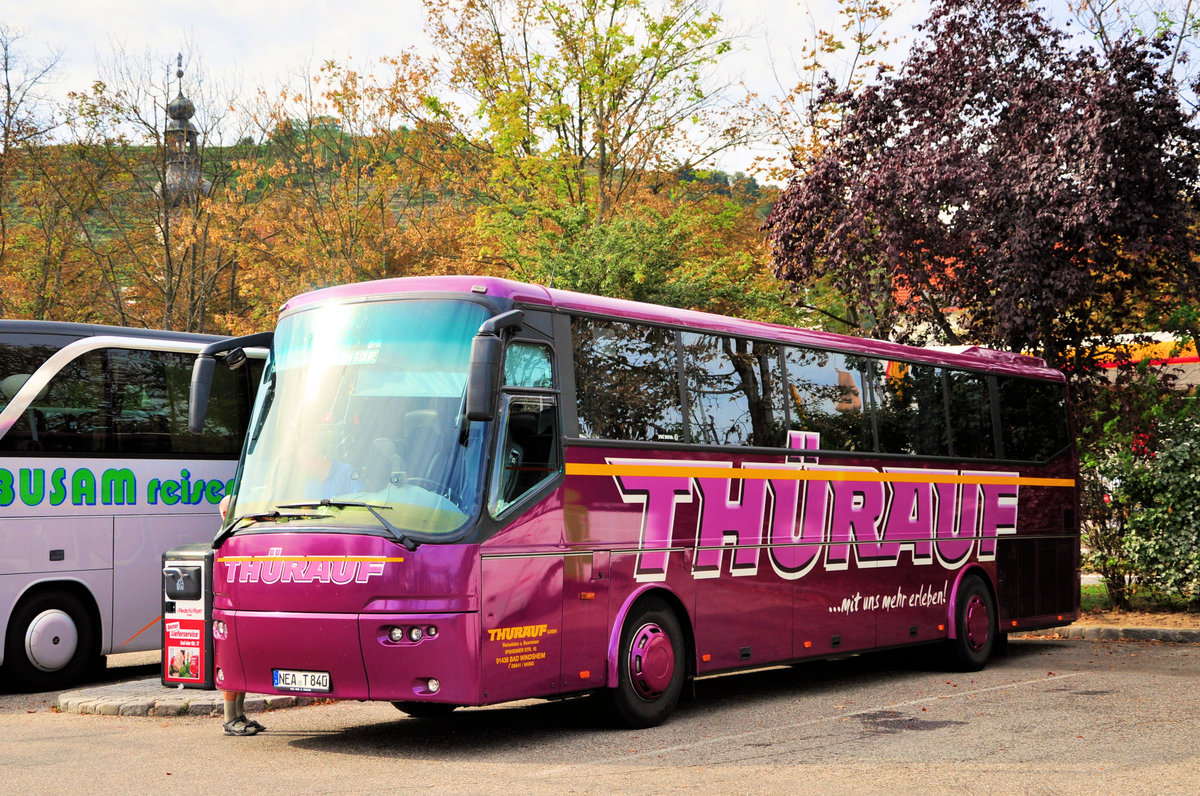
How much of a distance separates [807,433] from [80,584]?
24.5 feet

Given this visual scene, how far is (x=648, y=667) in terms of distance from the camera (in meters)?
10.0

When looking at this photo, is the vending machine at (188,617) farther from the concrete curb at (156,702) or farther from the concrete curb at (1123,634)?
the concrete curb at (1123,634)

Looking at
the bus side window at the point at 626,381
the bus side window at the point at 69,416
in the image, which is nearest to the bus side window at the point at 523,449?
the bus side window at the point at 626,381

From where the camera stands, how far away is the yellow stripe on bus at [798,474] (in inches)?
390

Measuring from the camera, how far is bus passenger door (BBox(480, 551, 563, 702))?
28.3 feet

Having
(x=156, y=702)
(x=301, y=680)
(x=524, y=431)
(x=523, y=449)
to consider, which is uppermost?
(x=524, y=431)

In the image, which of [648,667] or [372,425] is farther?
[648,667]

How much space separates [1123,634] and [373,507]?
12.2 m

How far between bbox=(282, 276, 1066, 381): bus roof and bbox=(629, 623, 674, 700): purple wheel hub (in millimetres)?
2483

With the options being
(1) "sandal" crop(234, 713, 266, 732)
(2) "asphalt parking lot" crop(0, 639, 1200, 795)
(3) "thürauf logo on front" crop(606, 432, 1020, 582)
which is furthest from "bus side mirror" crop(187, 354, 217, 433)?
(3) "thürauf logo on front" crop(606, 432, 1020, 582)

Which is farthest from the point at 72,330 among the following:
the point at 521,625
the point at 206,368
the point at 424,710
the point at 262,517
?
the point at 521,625

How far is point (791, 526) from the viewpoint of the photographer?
1191 centimetres

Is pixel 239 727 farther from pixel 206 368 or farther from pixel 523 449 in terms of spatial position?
pixel 523 449

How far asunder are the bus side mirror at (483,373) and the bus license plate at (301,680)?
1.99 meters
